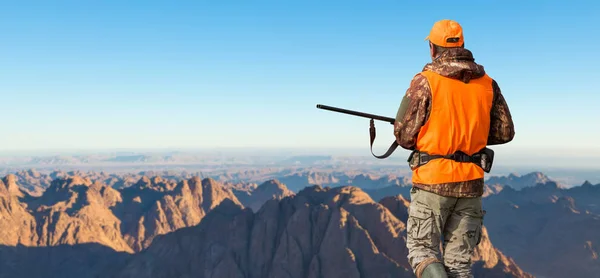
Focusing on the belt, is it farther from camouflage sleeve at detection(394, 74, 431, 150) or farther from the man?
camouflage sleeve at detection(394, 74, 431, 150)

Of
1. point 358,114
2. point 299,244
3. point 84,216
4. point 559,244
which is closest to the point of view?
point 358,114

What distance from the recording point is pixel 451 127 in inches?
229

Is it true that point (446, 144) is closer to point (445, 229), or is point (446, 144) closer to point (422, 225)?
point (422, 225)

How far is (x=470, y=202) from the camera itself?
20.1 ft

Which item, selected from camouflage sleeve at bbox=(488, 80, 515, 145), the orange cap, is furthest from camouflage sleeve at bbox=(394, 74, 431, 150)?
camouflage sleeve at bbox=(488, 80, 515, 145)

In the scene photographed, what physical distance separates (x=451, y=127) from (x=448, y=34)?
125 cm

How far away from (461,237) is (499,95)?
6.40 feet

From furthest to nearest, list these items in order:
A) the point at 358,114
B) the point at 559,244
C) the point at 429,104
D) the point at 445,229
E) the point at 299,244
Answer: the point at 559,244, the point at 299,244, the point at 358,114, the point at 445,229, the point at 429,104

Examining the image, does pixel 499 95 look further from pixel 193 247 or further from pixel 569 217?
pixel 569 217

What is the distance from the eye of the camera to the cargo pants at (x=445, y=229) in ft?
19.6

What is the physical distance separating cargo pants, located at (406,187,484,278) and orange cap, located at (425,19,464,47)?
6.35ft

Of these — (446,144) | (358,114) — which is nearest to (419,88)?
(446,144)

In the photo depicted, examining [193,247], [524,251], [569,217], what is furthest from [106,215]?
[569,217]

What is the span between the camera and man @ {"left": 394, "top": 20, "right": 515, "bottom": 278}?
19.0 feet
